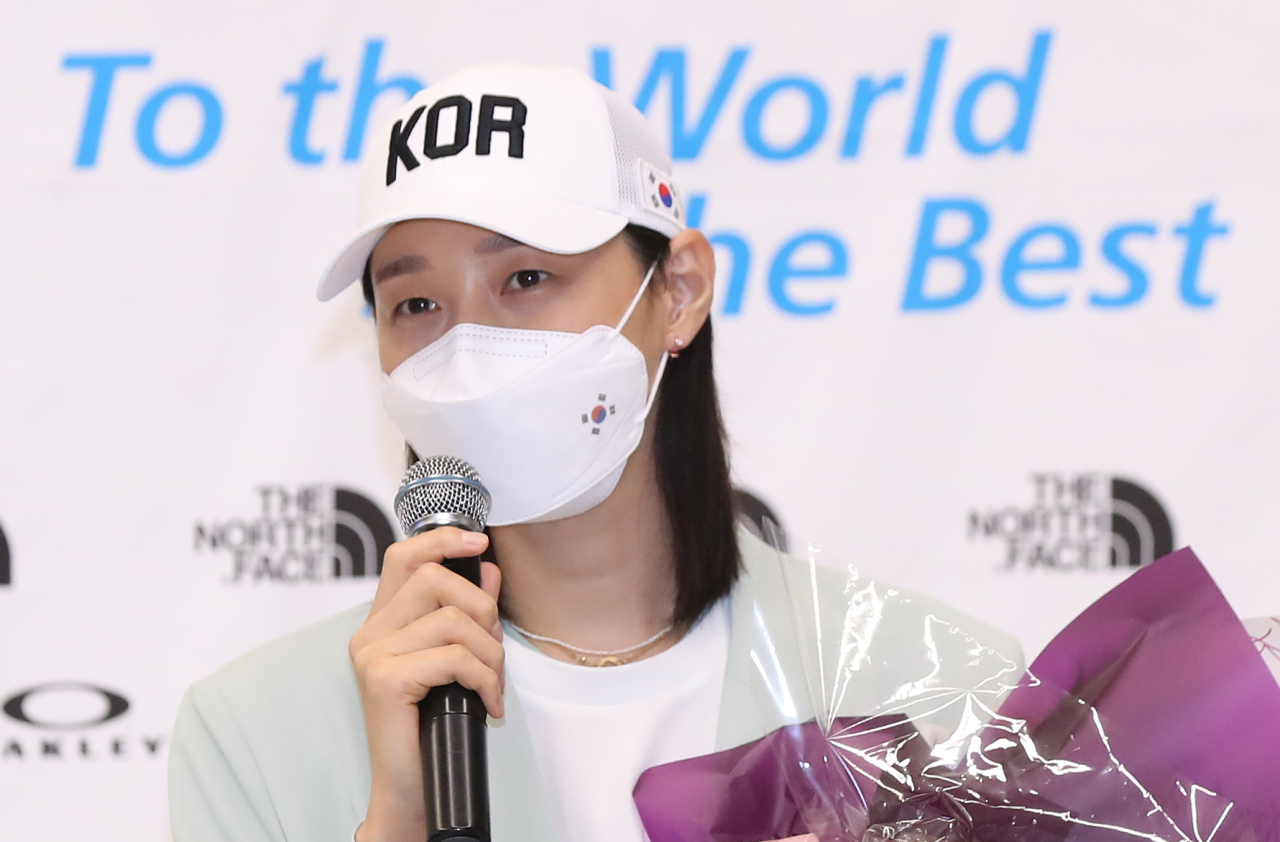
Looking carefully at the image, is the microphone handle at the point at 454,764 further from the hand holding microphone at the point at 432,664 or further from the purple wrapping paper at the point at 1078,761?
the purple wrapping paper at the point at 1078,761

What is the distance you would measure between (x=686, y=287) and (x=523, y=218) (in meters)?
0.31

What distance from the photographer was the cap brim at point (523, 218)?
1.45 metres

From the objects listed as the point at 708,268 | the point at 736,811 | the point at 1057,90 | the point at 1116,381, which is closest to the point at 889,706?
the point at 736,811

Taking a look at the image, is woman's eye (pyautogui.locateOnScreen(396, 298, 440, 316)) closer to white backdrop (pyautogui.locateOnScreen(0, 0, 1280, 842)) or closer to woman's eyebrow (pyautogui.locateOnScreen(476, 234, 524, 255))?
woman's eyebrow (pyautogui.locateOnScreen(476, 234, 524, 255))

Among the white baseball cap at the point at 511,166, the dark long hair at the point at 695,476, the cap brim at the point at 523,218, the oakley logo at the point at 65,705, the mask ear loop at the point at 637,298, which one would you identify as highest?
the white baseball cap at the point at 511,166

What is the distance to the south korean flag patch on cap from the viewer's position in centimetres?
164

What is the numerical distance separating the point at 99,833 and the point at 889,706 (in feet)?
5.51

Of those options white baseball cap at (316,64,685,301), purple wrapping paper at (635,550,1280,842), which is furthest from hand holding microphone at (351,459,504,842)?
white baseball cap at (316,64,685,301)

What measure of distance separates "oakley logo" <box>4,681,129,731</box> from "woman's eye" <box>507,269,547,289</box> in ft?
3.75

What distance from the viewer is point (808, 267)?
2.24 metres

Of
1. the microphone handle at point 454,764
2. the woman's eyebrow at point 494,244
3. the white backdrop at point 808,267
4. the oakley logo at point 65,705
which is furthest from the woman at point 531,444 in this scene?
the oakley logo at point 65,705

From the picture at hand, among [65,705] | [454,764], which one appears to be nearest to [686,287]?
[454,764]

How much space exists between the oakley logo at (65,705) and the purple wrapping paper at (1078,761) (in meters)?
1.47

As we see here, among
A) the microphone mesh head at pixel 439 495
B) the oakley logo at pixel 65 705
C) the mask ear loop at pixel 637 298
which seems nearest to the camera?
the microphone mesh head at pixel 439 495
